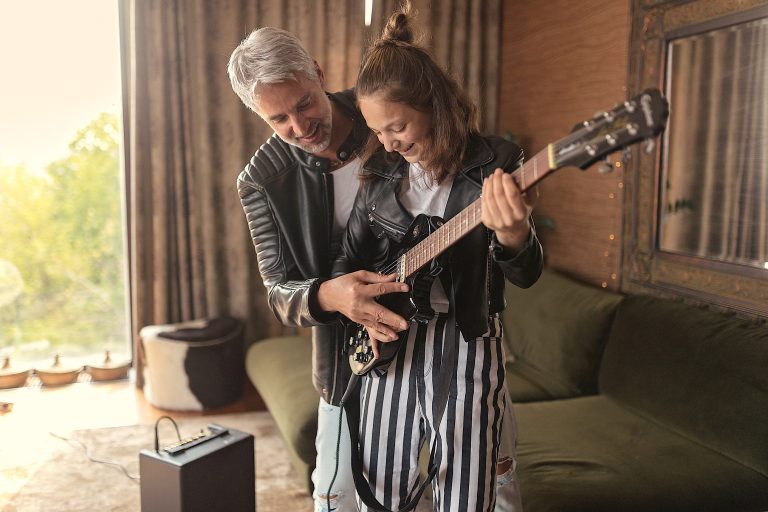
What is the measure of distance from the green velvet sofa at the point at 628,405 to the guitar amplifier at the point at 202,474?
316 millimetres

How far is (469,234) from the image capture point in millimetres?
1345

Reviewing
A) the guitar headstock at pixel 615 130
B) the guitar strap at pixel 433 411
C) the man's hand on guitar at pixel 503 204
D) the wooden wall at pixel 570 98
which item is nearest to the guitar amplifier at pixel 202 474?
the guitar strap at pixel 433 411

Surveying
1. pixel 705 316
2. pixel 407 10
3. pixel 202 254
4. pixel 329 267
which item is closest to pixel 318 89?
pixel 407 10

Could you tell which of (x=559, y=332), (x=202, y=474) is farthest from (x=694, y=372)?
(x=202, y=474)

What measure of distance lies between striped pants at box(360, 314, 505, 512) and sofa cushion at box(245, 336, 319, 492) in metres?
1.09

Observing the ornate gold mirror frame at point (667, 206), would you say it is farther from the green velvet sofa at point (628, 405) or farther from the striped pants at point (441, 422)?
the striped pants at point (441, 422)

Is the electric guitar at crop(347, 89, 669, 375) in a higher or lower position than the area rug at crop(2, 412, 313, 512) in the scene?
higher

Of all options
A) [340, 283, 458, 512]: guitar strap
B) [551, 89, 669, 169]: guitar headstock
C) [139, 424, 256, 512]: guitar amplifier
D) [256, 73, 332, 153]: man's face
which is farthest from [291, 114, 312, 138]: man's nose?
[139, 424, 256, 512]: guitar amplifier

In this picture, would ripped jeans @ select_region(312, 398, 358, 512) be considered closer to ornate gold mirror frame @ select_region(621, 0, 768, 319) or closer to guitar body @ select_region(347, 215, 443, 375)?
guitar body @ select_region(347, 215, 443, 375)

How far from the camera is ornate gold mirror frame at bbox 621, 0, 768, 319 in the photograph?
92.4 inches

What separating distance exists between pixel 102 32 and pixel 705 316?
11.2 feet

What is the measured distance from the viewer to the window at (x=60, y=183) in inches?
152

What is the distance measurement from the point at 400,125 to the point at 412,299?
1.12 ft

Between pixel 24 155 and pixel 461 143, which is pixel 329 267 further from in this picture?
pixel 24 155
